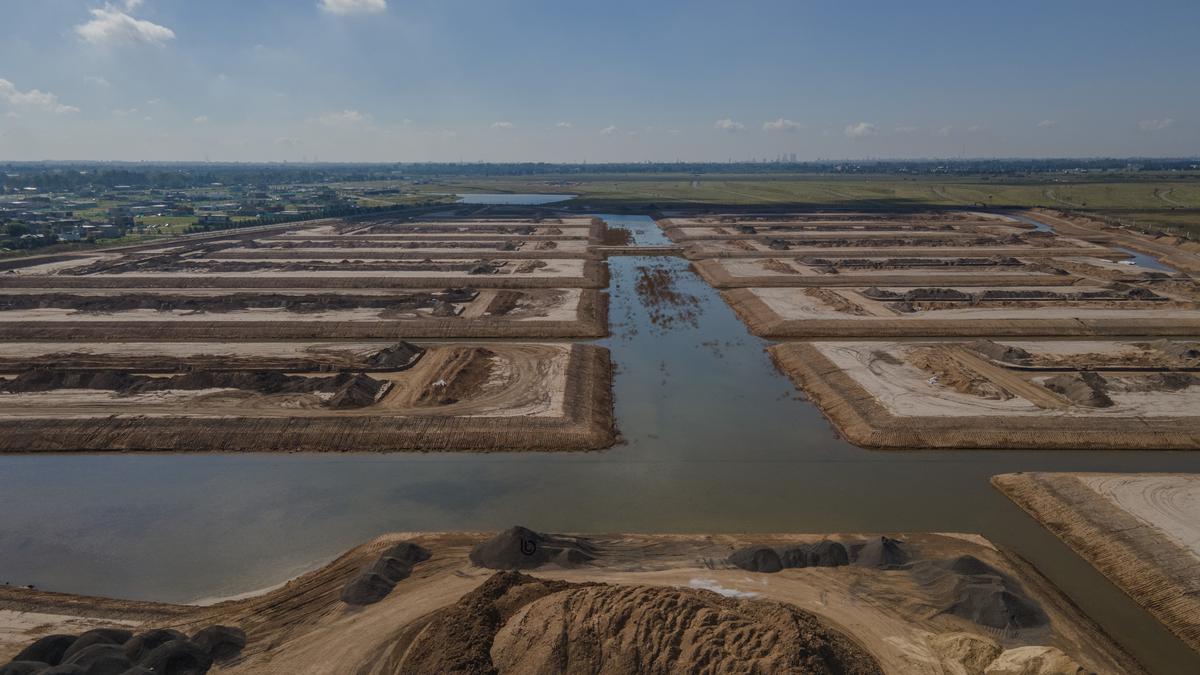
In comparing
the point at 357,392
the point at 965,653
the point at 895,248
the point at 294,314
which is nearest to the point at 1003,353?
the point at 965,653

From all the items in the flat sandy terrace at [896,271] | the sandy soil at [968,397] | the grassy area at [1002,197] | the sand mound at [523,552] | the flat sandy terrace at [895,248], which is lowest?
the sand mound at [523,552]

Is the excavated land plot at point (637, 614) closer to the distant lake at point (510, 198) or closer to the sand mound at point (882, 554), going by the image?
the sand mound at point (882, 554)

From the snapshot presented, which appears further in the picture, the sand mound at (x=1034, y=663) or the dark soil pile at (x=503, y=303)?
the dark soil pile at (x=503, y=303)

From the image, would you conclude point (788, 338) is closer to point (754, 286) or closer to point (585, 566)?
point (754, 286)

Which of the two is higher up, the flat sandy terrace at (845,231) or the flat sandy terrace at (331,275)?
the flat sandy terrace at (845,231)

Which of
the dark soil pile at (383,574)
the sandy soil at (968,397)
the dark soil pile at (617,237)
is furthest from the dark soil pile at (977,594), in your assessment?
the dark soil pile at (617,237)

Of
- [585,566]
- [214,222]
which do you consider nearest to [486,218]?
[214,222]

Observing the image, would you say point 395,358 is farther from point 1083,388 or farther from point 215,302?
point 1083,388
